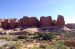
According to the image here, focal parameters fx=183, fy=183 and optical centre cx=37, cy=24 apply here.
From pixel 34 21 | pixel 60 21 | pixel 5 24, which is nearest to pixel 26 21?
pixel 34 21

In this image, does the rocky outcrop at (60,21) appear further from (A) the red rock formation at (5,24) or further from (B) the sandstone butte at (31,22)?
(A) the red rock formation at (5,24)

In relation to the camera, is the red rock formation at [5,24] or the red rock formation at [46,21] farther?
the red rock formation at [5,24]

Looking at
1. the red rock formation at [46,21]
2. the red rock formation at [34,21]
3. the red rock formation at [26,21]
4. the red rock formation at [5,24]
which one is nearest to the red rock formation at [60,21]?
the red rock formation at [46,21]

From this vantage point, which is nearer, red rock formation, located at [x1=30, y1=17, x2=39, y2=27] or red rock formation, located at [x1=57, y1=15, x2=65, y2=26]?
red rock formation, located at [x1=57, y1=15, x2=65, y2=26]

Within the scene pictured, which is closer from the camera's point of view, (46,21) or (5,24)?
(46,21)

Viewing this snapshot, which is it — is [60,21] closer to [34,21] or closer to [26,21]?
[34,21]

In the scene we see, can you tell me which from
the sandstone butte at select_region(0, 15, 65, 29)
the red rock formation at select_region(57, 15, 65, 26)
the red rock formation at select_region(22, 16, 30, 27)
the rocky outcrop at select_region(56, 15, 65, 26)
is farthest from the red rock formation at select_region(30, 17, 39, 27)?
the red rock formation at select_region(57, 15, 65, 26)

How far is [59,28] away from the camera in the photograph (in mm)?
70375

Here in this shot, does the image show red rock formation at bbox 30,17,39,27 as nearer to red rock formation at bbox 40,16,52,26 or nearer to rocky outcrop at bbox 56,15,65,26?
red rock formation at bbox 40,16,52,26

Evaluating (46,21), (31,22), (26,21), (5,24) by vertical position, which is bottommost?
(5,24)

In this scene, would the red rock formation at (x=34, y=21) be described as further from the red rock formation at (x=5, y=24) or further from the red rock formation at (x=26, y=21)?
the red rock formation at (x=5, y=24)

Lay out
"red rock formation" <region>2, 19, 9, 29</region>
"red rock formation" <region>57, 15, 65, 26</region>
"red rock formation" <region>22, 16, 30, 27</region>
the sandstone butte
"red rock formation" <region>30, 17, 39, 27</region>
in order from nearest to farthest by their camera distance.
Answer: "red rock formation" <region>57, 15, 65, 26</region>, the sandstone butte, "red rock formation" <region>22, 16, 30, 27</region>, "red rock formation" <region>30, 17, 39, 27</region>, "red rock formation" <region>2, 19, 9, 29</region>

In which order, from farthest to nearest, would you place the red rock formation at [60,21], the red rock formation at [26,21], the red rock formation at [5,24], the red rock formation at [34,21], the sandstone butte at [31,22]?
the red rock formation at [5,24]
the red rock formation at [34,21]
the red rock formation at [26,21]
the sandstone butte at [31,22]
the red rock formation at [60,21]

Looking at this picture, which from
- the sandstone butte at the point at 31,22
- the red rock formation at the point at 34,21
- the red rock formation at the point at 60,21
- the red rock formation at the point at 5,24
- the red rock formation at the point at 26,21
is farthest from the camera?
the red rock formation at the point at 5,24
